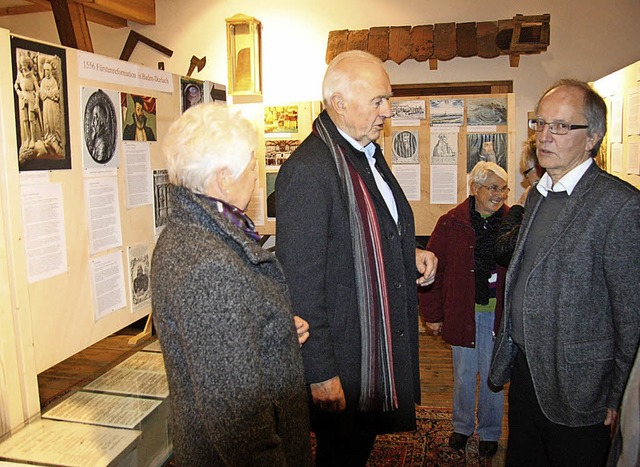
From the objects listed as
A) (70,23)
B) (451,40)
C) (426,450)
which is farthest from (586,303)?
(451,40)

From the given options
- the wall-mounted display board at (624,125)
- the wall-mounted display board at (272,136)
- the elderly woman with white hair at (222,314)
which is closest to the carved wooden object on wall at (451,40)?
the wall-mounted display board at (272,136)

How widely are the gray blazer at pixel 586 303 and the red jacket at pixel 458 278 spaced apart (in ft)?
3.20

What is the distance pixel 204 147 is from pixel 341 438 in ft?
3.64

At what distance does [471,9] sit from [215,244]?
4.19 meters

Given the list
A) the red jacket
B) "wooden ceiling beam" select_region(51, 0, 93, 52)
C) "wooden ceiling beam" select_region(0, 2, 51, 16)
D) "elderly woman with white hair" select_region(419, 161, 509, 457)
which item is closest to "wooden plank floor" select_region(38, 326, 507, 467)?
"elderly woman with white hair" select_region(419, 161, 509, 457)

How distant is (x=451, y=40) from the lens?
454cm

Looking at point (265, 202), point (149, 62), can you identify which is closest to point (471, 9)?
point (265, 202)

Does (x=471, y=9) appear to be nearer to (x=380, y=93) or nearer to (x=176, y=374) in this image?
(x=380, y=93)

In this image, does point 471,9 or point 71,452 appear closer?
point 71,452

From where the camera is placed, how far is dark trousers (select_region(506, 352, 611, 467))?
5.66 ft

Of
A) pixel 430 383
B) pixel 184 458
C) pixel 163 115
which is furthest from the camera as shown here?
pixel 430 383

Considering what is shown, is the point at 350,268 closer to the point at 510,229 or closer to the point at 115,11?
the point at 510,229

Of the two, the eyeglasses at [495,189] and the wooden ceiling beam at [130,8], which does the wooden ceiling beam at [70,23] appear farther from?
the eyeglasses at [495,189]

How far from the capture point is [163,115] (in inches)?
96.3
